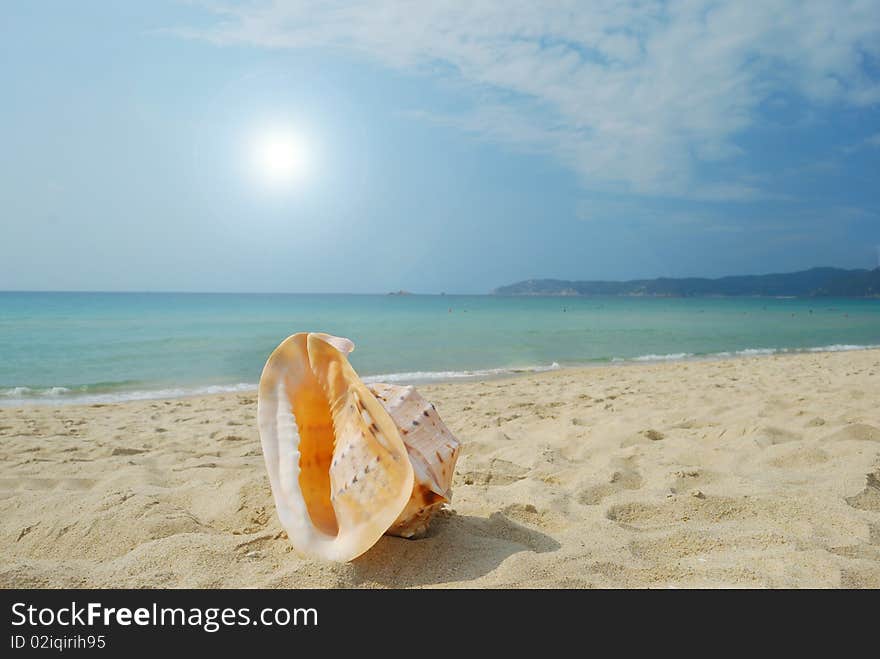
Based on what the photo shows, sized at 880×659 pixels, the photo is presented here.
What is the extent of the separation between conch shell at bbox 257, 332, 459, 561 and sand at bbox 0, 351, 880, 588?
0.16 meters

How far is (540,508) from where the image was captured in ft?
9.12

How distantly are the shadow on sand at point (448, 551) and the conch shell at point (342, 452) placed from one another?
0.09 m

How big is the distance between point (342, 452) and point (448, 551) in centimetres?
59

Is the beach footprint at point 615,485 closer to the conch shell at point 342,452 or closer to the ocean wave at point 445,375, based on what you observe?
the conch shell at point 342,452

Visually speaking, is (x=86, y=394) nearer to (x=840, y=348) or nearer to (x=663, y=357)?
(x=663, y=357)

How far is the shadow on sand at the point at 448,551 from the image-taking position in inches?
80.5

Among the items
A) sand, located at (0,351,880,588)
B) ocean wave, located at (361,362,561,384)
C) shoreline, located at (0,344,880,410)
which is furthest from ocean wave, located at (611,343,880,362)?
sand, located at (0,351,880,588)

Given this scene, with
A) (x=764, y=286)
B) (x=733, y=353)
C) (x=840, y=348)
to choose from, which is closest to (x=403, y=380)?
(x=733, y=353)

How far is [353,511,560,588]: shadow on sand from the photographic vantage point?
2.04 meters

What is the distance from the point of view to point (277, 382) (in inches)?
104

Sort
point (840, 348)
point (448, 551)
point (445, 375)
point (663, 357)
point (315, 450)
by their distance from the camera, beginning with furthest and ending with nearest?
1. point (840, 348)
2. point (663, 357)
3. point (445, 375)
4. point (315, 450)
5. point (448, 551)

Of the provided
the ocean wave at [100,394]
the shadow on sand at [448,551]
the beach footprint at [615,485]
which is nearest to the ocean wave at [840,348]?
the ocean wave at [100,394]

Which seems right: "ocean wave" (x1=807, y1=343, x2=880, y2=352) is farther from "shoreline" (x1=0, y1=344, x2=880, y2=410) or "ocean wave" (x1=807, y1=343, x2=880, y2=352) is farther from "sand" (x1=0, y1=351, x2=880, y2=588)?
"sand" (x1=0, y1=351, x2=880, y2=588)

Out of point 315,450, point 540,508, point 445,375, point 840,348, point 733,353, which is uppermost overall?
point 315,450
